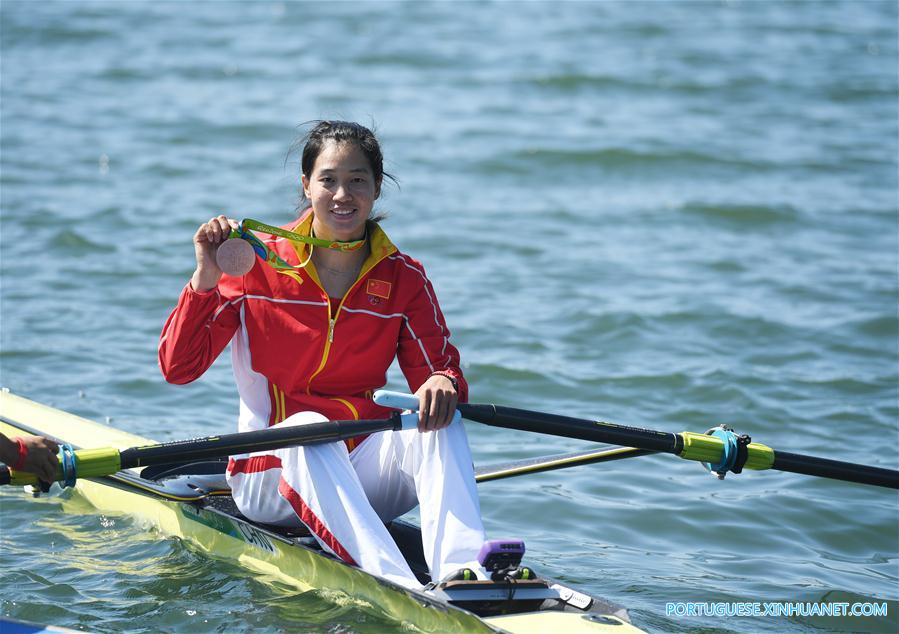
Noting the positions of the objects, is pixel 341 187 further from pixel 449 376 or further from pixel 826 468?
pixel 826 468

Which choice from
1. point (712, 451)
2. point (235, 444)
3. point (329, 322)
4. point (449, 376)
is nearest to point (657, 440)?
point (712, 451)

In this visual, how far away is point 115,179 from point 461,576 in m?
9.06

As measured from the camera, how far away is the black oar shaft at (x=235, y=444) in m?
3.85

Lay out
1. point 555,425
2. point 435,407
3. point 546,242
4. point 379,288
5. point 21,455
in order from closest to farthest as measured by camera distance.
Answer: point 21,455 → point 435,407 → point 555,425 → point 379,288 → point 546,242

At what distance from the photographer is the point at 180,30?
18188mm

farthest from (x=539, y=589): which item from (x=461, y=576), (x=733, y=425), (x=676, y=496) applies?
(x=733, y=425)

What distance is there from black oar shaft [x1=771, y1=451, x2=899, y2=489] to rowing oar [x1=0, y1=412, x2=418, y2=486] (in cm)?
143

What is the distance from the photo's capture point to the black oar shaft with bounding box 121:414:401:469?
385 centimetres

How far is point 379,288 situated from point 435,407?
0.61 meters

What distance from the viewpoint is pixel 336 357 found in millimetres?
4254

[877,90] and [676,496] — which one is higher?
[877,90]

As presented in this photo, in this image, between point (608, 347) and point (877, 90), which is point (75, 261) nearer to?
point (608, 347)

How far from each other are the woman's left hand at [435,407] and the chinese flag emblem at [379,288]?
1.64 feet

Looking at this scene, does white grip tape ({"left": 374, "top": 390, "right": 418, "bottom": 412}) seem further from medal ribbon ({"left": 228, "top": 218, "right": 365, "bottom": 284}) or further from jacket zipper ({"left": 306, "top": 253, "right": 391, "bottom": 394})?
medal ribbon ({"left": 228, "top": 218, "right": 365, "bottom": 284})
